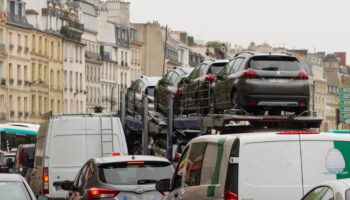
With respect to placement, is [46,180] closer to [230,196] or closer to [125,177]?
[125,177]

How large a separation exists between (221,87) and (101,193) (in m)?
8.48

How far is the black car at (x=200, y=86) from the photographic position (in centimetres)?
3011

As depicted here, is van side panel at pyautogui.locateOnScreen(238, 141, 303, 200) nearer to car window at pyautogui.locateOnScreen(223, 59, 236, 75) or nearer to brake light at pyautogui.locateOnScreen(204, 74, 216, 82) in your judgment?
car window at pyautogui.locateOnScreen(223, 59, 236, 75)

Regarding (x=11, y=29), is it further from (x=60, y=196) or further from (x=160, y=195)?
(x=160, y=195)

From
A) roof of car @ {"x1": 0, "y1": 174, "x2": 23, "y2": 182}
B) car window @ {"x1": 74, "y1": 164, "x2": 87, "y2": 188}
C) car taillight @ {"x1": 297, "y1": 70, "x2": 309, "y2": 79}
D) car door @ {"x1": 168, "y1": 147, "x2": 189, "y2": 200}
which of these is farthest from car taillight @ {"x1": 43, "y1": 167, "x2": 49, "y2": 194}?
roof of car @ {"x1": 0, "y1": 174, "x2": 23, "y2": 182}

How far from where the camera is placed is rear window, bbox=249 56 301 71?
89.6 feet

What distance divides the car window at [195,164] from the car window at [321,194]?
320cm

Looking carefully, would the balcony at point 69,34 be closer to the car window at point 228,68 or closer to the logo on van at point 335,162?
the car window at point 228,68

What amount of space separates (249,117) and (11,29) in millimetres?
91715

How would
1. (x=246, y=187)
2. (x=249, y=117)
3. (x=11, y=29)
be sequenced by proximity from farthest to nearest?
1. (x=11, y=29)
2. (x=249, y=117)
3. (x=246, y=187)

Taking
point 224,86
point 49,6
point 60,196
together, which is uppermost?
point 49,6

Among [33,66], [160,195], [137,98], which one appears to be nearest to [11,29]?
[33,66]

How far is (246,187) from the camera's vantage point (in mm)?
14898

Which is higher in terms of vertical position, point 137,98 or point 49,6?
point 49,6
